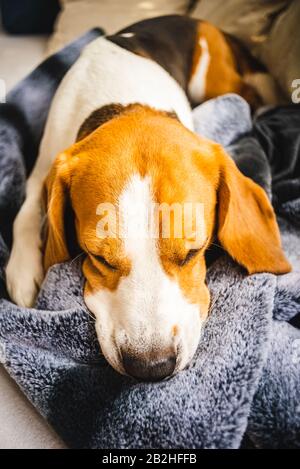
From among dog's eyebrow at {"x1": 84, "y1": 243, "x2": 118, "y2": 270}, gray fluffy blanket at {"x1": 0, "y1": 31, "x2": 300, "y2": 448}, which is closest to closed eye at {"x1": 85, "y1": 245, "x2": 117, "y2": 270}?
dog's eyebrow at {"x1": 84, "y1": 243, "x2": 118, "y2": 270}

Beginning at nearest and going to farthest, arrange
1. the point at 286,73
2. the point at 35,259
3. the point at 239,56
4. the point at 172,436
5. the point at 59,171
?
1. the point at 172,436
2. the point at 59,171
3. the point at 35,259
4. the point at 286,73
5. the point at 239,56

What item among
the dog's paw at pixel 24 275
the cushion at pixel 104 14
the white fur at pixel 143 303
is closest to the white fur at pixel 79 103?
the dog's paw at pixel 24 275

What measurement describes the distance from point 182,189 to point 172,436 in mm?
534

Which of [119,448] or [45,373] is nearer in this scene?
[119,448]

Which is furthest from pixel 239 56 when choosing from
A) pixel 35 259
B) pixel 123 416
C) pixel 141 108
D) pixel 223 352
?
pixel 123 416

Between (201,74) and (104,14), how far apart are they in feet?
3.32

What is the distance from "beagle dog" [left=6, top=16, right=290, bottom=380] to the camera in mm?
1085

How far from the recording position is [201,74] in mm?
2311

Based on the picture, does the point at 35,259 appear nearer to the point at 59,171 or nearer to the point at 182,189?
the point at 59,171

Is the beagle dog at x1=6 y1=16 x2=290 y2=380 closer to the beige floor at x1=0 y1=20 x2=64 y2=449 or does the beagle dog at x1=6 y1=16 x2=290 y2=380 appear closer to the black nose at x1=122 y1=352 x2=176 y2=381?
the black nose at x1=122 y1=352 x2=176 y2=381

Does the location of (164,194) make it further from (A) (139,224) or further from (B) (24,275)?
(B) (24,275)

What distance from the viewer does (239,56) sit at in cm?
238

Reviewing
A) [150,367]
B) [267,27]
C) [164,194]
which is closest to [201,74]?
[267,27]

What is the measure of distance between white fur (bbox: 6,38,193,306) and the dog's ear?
12cm
